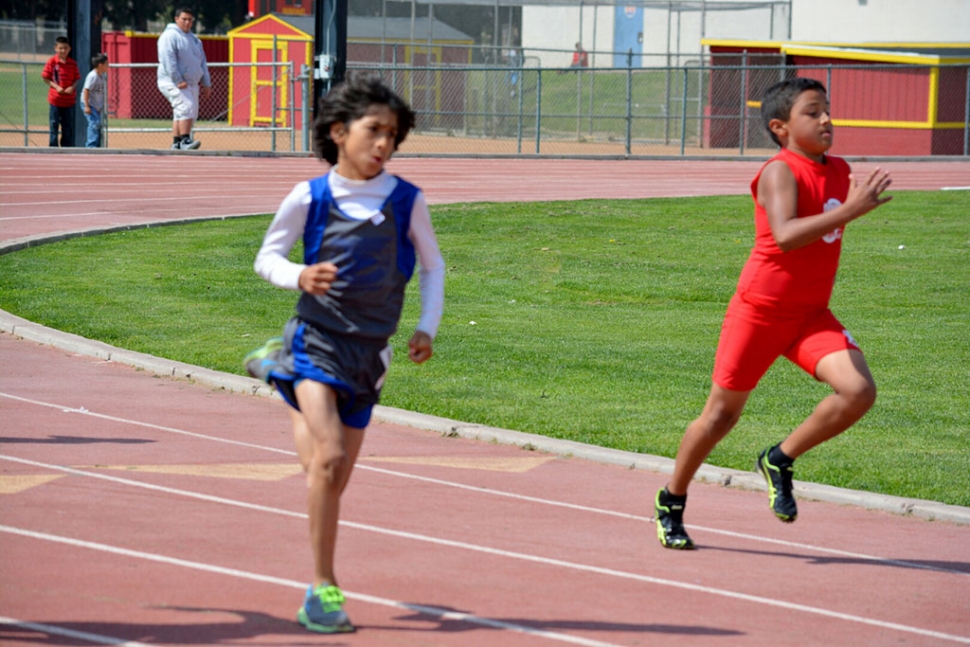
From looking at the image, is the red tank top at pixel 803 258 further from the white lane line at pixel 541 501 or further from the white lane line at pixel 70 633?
the white lane line at pixel 70 633

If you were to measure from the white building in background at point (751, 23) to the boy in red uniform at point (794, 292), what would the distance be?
3158 cm

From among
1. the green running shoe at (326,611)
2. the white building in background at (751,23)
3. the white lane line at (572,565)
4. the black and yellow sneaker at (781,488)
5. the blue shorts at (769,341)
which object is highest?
the white building in background at (751,23)

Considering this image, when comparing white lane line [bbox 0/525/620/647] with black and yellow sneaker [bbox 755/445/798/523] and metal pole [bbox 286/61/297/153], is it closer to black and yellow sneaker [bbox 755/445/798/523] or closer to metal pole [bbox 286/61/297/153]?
black and yellow sneaker [bbox 755/445/798/523]

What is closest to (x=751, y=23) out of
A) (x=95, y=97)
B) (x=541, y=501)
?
(x=95, y=97)

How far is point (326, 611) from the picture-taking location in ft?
14.7

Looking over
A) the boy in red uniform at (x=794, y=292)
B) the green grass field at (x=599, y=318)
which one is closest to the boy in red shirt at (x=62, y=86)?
the green grass field at (x=599, y=318)

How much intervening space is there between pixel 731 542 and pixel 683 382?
10.9 feet

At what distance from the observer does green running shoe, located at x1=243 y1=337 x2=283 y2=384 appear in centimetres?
471

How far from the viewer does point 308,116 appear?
101 feet

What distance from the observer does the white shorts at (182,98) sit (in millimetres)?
25781

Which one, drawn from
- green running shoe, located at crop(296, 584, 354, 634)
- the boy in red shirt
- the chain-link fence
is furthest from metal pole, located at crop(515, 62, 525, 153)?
green running shoe, located at crop(296, 584, 354, 634)

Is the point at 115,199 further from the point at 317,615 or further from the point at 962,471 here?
the point at 317,615

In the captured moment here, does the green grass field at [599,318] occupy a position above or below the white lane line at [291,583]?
above

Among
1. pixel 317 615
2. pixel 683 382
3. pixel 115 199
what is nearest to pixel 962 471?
pixel 683 382
